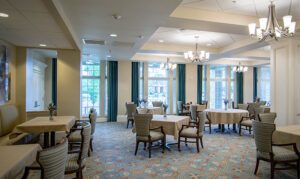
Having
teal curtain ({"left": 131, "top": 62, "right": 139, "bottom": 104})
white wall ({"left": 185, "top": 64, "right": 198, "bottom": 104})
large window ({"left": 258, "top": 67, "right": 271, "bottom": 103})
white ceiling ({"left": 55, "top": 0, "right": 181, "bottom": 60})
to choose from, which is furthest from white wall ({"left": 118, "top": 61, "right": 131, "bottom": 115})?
large window ({"left": 258, "top": 67, "right": 271, "bottom": 103})

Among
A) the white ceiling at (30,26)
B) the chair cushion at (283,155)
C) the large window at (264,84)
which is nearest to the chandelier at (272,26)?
the chair cushion at (283,155)

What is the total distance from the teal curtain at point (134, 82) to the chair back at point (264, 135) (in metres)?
7.25

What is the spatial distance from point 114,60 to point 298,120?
7.75 metres

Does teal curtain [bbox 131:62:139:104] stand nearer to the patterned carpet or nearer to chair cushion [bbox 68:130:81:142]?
the patterned carpet

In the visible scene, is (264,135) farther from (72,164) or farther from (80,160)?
(72,164)

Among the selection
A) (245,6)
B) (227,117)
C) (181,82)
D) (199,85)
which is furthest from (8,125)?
(199,85)

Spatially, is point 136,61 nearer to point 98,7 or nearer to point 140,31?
point 140,31

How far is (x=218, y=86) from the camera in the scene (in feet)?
40.2

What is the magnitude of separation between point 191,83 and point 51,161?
1002cm

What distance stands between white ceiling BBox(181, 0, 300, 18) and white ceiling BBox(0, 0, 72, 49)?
8.71ft

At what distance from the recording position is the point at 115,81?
979 cm

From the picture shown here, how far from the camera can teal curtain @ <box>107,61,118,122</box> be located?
9.67 metres

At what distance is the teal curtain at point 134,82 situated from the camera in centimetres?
1004

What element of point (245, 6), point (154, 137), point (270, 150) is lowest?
point (154, 137)
